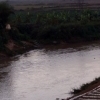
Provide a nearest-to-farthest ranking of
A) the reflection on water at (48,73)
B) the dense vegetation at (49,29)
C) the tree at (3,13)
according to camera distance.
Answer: the reflection on water at (48,73)
the tree at (3,13)
the dense vegetation at (49,29)

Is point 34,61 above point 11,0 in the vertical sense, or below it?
below

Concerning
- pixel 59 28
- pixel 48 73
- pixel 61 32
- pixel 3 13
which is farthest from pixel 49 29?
pixel 48 73

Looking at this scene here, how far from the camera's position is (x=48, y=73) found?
18.9 meters

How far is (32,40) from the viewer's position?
28859mm

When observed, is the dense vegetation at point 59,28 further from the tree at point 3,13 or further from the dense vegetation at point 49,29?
the tree at point 3,13

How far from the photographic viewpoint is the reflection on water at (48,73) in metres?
15.4

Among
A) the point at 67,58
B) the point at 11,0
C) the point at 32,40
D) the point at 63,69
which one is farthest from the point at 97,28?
the point at 11,0

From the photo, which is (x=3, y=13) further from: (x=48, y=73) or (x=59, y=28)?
(x=48, y=73)

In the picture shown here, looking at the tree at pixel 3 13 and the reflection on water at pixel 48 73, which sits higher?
the tree at pixel 3 13

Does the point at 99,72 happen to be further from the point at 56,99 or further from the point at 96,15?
the point at 96,15

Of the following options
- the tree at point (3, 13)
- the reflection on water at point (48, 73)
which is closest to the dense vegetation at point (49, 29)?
the tree at point (3, 13)

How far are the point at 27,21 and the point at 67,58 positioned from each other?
9.49 meters

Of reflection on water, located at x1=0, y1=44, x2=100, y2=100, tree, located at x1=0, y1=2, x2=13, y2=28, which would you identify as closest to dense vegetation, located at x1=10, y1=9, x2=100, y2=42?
reflection on water, located at x1=0, y1=44, x2=100, y2=100

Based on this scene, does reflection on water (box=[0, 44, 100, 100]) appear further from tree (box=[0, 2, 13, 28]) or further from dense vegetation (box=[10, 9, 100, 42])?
dense vegetation (box=[10, 9, 100, 42])
